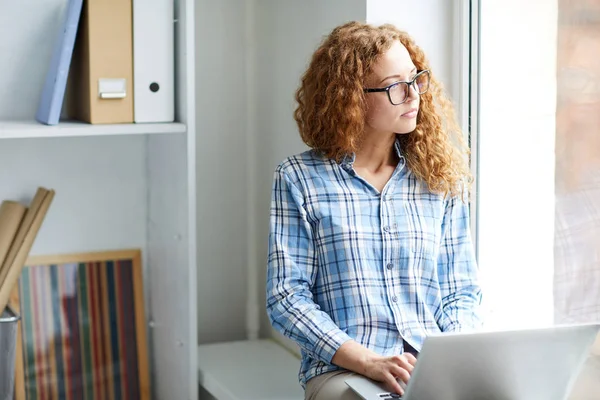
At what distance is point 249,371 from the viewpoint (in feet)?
7.13

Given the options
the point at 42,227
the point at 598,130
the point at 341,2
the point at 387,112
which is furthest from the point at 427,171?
the point at 42,227

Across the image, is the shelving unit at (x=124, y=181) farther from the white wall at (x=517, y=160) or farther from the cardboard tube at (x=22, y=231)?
the white wall at (x=517, y=160)

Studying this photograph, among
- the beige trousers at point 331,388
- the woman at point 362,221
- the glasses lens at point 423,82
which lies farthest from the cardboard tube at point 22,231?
the glasses lens at point 423,82

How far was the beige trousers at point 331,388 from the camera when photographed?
1521 millimetres

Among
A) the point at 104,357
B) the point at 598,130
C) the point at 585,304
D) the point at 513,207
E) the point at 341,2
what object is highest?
the point at 341,2

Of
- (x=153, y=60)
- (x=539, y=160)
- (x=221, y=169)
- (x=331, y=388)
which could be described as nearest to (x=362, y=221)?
(x=331, y=388)

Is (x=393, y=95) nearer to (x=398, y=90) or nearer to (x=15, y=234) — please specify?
(x=398, y=90)

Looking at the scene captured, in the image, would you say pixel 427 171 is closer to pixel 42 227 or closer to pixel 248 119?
pixel 248 119

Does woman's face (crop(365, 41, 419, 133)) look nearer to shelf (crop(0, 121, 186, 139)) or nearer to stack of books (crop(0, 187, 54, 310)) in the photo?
shelf (crop(0, 121, 186, 139))

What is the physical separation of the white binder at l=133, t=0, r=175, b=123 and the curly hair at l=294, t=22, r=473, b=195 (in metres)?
0.34

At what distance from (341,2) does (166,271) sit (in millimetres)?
745

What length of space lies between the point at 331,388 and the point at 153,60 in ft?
2.69

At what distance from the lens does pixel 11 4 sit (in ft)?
6.78

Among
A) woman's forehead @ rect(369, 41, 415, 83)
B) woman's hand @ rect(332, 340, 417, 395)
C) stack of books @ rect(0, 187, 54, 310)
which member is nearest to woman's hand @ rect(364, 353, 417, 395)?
woman's hand @ rect(332, 340, 417, 395)
